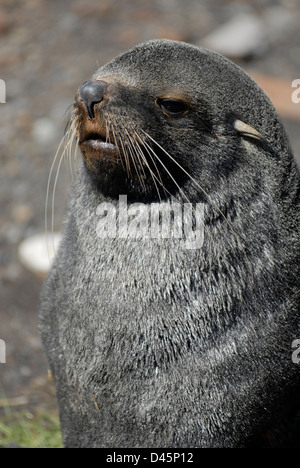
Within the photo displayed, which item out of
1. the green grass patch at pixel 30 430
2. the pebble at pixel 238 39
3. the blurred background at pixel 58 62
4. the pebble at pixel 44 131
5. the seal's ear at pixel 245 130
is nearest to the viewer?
the seal's ear at pixel 245 130

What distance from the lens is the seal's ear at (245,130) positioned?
12.5 ft

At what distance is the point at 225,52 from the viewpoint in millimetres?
8984

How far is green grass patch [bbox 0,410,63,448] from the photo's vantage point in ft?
16.9

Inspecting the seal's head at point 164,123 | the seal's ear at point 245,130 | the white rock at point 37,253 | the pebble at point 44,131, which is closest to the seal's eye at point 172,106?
the seal's head at point 164,123

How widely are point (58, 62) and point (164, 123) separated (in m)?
5.71

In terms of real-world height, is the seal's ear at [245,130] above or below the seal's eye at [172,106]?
below

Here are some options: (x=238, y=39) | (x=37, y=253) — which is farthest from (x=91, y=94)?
(x=238, y=39)

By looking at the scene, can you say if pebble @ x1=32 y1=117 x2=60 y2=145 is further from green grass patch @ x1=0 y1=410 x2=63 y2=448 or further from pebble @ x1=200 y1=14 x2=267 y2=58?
green grass patch @ x1=0 y1=410 x2=63 y2=448

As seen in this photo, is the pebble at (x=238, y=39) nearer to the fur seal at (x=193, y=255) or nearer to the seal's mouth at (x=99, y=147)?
the fur seal at (x=193, y=255)

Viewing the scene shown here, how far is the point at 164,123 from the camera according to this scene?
3734 mm

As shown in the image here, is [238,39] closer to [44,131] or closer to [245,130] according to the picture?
[44,131]

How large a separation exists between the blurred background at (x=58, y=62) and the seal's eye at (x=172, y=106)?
3158 mm

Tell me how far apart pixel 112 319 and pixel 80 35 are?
20.6 feet

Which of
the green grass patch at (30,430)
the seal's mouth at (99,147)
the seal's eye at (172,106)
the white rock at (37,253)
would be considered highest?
the seal's eye at (172,106)
